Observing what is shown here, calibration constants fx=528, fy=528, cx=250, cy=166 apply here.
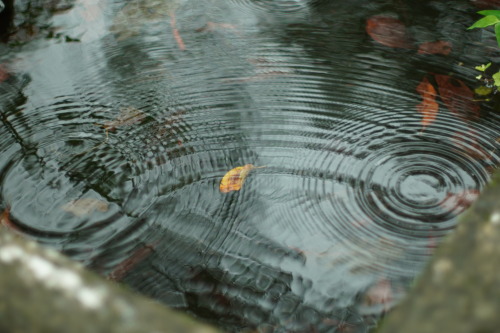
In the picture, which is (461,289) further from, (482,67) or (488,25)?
(482,67)

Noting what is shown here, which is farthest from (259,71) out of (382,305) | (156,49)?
(382,305)

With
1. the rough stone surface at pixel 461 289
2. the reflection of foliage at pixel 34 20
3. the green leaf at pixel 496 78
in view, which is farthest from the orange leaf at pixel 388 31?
the rough stone surface at pixel 461 289

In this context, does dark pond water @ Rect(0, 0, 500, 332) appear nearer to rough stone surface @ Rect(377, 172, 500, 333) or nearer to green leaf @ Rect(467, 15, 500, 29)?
green leaf @ Rect(467, 15, 500, 29)

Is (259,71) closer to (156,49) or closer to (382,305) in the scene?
(156,49)

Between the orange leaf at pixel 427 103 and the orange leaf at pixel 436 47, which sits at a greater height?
the orange leaf at pixel 436 47

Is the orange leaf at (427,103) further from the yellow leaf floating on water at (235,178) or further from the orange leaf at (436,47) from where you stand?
the yellow leaf floating on water at (235,178)

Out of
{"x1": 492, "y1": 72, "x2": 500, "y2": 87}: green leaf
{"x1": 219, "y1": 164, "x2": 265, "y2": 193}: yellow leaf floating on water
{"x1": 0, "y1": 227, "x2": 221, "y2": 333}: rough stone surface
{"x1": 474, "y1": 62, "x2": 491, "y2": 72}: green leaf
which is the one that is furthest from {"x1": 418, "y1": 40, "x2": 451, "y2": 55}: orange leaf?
{"x1": 0, "y1": 227, "x2": 221, "y2": 333}: rough stone surface
